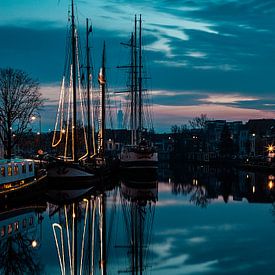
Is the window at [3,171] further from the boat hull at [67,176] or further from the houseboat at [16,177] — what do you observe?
the boat hull at [67,176]

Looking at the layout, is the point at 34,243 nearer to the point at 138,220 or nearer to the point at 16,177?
the point at 138,220

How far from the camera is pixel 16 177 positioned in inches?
1850

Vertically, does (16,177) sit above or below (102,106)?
below

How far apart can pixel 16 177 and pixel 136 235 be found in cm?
1810

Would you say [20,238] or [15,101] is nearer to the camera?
[20,238]

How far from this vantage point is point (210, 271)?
74.2 ft

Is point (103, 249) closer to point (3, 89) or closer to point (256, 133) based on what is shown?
point (3, 89)

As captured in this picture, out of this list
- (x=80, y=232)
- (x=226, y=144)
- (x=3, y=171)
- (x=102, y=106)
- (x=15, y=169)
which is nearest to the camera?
(x=80, y=232)

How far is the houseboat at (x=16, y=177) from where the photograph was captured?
143 feet

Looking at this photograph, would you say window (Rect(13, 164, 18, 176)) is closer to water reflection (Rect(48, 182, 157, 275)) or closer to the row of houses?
water reflection (Rect(48, 182, 157, 275))

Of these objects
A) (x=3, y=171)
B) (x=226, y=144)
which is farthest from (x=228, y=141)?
(x=3, y=171)

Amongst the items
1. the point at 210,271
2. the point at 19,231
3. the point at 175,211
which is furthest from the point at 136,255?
the point at 175,211

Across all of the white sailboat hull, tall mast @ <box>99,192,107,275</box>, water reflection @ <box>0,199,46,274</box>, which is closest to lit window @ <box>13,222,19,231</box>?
water reflection @ <box>0,199,46,274</box>

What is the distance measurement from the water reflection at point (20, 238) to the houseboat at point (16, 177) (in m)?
2.57
